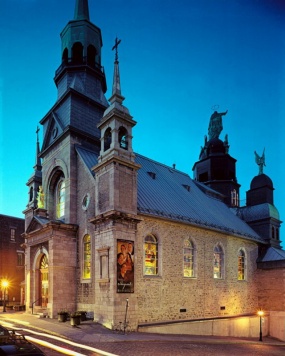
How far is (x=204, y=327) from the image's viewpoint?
73.7 ft

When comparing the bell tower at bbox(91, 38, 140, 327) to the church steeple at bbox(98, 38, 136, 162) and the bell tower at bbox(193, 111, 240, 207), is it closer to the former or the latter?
the church steeple at bbox(98, 38, 136, 162)

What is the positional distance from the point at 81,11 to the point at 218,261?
23055 mm

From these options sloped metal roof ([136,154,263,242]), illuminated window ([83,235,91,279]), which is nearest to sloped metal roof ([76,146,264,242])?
sloped metal roof ([136,154,263,242])

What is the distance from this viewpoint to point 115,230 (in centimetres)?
1827

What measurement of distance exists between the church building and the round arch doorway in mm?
83

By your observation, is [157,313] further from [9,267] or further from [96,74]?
[9,267]

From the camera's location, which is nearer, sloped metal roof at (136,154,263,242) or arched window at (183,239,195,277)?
sloped metal roof at (136,154,263,242)

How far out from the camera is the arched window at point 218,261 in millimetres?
25844

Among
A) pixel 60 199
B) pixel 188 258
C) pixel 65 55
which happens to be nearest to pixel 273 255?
pixel 188 258

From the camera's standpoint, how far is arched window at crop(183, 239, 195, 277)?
2306 centimetres

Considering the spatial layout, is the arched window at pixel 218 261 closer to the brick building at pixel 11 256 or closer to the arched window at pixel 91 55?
the arched window at pixel 91 55

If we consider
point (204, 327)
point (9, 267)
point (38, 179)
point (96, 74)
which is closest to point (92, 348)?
point (204, 327)

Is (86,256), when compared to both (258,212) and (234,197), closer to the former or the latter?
(258,212)

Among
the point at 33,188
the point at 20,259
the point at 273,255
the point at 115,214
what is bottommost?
the point at 20,259
